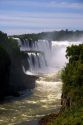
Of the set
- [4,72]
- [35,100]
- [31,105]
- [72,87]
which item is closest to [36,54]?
[4,72]

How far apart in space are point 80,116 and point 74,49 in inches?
680

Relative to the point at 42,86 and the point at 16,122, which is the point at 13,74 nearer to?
the point at 42,86

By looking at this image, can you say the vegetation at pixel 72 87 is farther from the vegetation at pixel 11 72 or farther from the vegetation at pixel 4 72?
the vegetation at pixel 4 72

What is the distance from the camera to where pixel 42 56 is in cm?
7350

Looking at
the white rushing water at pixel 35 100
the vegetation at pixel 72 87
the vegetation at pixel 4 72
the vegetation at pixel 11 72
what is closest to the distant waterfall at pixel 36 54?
the white rushing water at pixel 35 100

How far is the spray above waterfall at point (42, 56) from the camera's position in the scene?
69.3 metres

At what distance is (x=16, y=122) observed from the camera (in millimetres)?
36406

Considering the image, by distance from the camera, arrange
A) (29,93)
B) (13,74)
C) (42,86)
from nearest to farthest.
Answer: (29,93) < (42,86) < (13,74)

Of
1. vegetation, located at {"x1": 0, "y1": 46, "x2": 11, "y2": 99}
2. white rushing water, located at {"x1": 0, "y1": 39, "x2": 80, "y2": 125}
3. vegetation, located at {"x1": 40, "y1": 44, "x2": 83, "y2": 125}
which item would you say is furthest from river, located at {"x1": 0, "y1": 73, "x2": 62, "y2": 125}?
vegetation, located at {"x1": 0, "y1": 46, "x2": 11, "y2": 99}

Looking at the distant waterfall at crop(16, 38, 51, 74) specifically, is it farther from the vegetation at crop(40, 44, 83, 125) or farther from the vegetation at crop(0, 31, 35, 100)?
the vegetation at crop(40, 44, 83, 125)

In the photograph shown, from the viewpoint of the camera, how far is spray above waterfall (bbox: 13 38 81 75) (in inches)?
2729

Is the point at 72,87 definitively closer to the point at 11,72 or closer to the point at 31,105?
the point at 31,105

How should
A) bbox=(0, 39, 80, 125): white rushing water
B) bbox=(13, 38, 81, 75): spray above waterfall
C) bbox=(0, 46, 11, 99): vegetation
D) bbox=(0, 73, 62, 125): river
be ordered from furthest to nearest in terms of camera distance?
1. bbox=(13, 38, 81, 75): spray above waterfall
2. bbox=(0, 46, 11, 99): vegetation
3. bbox=(0, 39, 80, 125): white rushing water
4. bbox=(0, 73, 62, 125): river

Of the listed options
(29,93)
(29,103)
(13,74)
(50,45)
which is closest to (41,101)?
(29,103)
